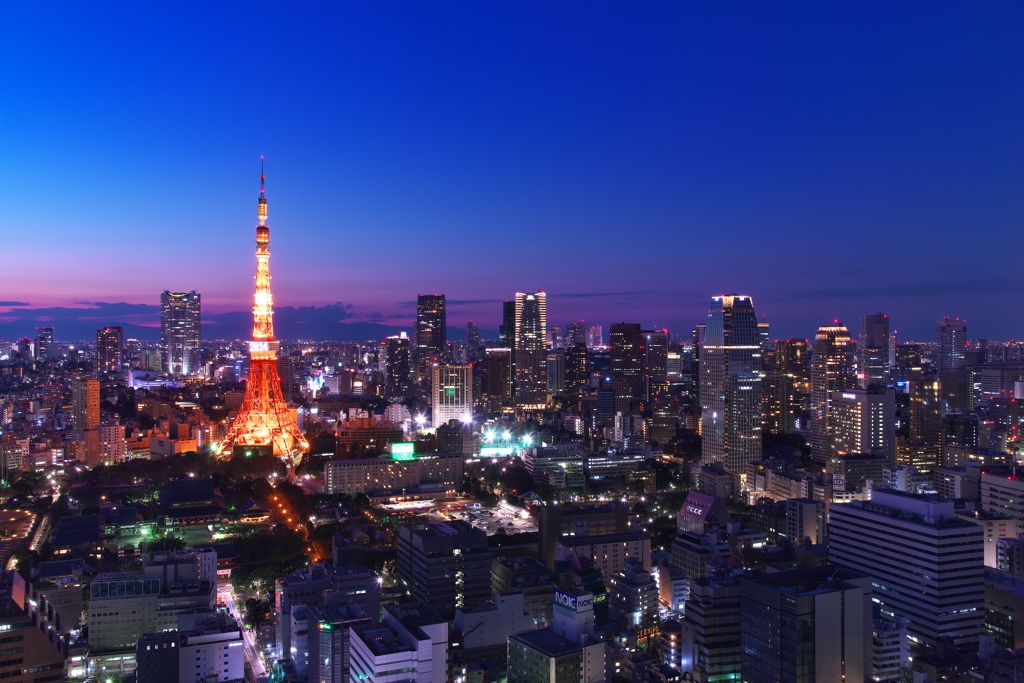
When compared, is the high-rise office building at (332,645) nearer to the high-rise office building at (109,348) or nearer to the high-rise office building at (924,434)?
the high-rise office building at (924,434)

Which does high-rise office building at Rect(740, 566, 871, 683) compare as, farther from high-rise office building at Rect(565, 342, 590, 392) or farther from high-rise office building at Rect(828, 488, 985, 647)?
high-rise office building at Rect(565, 342, 590, 392)

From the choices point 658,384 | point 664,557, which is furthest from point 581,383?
point 664,557

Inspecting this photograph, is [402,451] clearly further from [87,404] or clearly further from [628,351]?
[628,351]

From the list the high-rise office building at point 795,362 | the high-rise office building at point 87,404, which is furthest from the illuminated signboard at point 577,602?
the high-rise office building at point 795,362

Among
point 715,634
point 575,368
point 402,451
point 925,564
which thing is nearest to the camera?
point 715,634

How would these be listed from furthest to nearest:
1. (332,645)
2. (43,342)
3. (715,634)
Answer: (43,342) < (715,634) < (332,645)

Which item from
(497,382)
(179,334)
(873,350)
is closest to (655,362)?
(497,382)

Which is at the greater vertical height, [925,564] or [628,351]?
[628,351]
